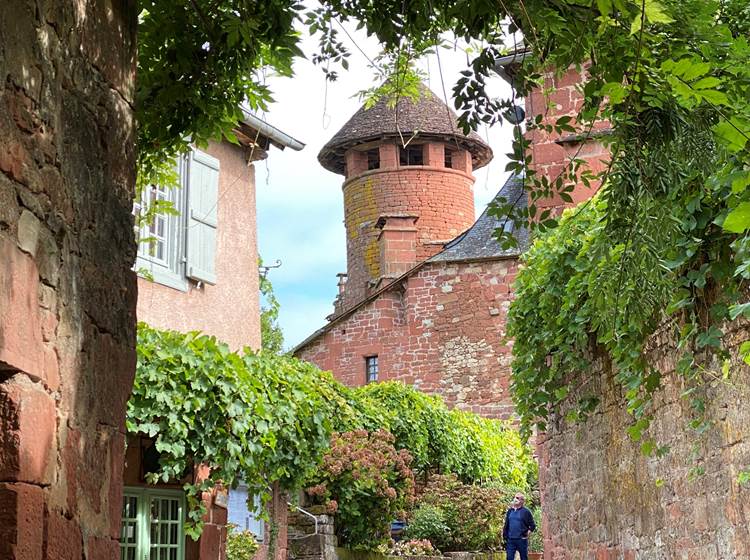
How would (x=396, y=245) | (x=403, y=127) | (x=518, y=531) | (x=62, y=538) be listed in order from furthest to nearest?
1. (x=403, y=127)
2. (x=396, y=245)
3. (x=518, y=531)
4. (x=62, y=538)

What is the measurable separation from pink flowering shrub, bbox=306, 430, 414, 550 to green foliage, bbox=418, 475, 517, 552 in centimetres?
177

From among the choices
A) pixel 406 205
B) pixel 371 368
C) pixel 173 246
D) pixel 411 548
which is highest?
pixel 406 205

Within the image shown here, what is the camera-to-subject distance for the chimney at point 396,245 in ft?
93.6

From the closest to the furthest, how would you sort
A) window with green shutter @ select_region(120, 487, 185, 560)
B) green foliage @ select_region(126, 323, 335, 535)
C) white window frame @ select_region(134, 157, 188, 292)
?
green foliage @ select_region(126, 323, 335, 535), window with green shutter @ select_region(120, 487, 185, 560), white window frame @ select_region(134, 157, 188, 292)

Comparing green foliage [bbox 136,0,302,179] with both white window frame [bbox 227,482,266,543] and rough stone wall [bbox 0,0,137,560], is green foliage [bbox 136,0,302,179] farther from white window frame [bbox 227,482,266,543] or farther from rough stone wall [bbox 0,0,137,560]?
white window frame [bbox 227,482,266,543]

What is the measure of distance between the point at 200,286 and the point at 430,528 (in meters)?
5.97

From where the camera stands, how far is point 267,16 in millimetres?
4512

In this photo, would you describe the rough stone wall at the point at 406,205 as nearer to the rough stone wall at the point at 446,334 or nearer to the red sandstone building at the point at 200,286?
the rough stone wall at the point at 446,334

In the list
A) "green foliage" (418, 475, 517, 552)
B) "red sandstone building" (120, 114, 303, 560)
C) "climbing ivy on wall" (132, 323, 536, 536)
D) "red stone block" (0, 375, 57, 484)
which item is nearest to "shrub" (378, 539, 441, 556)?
"green foliage" (418, 475, 517, 552)

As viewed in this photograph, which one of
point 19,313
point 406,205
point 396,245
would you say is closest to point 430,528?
point 396,245

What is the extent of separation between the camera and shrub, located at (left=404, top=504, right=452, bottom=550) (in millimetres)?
15867

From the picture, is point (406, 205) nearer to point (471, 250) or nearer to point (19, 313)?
point (471, 250)

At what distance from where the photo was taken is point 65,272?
Result: 2930mm

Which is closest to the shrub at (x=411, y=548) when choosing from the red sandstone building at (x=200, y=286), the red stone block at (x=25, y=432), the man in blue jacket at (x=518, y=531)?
the man in blue jacket at (x=518, y=531)
